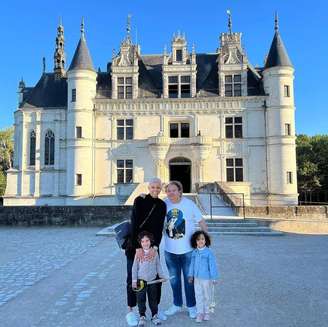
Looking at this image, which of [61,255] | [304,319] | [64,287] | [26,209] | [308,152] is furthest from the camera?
[308,152]

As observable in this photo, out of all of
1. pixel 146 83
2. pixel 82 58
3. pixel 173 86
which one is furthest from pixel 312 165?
pixel 82 58

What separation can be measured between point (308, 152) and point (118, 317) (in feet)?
165

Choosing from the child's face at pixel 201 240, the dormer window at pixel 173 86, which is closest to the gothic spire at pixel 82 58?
the dormer window at pixel 173 86

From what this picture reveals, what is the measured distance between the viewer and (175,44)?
102 ft

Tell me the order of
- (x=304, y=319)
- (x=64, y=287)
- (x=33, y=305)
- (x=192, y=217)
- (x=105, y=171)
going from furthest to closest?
(x=105, y=171) → (x=64, y=287) → (x=33, y=305) → (x=192, y=217) → (x=304, y=319)

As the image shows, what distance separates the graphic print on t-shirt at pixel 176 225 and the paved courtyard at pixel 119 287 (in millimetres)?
1095

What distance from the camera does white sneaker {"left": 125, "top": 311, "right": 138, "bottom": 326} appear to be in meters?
4.82

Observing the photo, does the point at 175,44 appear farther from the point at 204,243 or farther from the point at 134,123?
the point at 204,243

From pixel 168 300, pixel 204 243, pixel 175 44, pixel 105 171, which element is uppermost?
pixel 175 44

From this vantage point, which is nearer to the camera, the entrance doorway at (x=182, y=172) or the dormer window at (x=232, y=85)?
the entrance doorway at (x=182, y=172)

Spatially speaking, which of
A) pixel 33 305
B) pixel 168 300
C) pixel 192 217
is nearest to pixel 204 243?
pixel 192 217

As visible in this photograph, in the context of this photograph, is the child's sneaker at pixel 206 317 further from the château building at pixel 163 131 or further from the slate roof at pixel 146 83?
the slate roof at pixel 146 83

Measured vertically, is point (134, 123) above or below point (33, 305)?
above

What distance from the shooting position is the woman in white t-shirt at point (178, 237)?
5234mm
